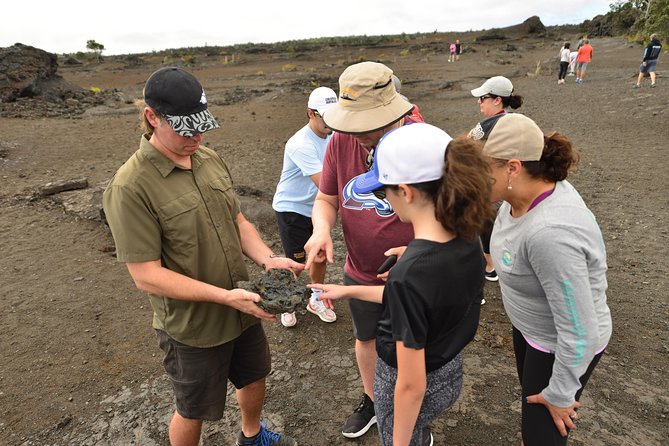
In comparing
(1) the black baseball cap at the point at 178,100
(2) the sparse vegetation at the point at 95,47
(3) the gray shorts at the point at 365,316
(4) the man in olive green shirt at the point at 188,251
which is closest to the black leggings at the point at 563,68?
(3) the gray shorts at the point at 365,316

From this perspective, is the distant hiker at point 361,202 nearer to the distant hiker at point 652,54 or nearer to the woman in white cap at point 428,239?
the woman in white cap at point 428,239

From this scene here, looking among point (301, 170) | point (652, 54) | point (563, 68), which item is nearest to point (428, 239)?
point (301, 170)

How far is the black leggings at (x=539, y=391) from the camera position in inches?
71.3

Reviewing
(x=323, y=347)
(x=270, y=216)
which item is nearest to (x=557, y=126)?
(x=270, y=216)

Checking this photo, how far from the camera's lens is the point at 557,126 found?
10.3 metres

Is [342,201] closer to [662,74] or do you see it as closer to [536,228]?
[536,228]

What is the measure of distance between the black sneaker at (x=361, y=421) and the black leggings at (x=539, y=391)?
105 cm

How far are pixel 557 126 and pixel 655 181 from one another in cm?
434

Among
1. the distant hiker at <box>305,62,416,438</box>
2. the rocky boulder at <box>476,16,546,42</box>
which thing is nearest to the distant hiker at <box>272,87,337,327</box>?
the distant hiker at <box>305,62,416,438</box>

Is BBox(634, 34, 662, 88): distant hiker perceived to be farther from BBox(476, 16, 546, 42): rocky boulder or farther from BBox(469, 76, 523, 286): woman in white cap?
BBox(476, 16, 546, 42): rocky boulder

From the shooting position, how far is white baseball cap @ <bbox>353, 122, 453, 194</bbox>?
142 centimetres

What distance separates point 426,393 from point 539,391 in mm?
518

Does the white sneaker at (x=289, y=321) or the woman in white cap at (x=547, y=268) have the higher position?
the woman in white cap at (x=547, y=268)

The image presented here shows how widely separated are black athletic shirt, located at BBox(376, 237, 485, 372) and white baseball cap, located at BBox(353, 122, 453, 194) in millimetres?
234
